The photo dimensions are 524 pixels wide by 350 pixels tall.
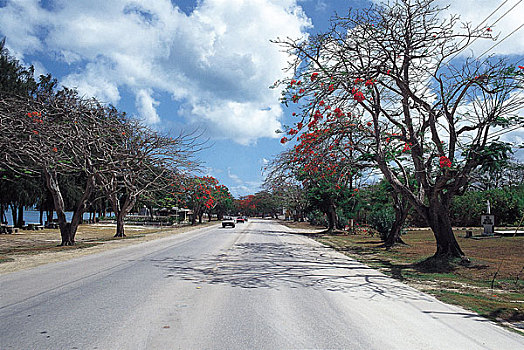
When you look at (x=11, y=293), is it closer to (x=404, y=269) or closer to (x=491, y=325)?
(x=491, y=325)

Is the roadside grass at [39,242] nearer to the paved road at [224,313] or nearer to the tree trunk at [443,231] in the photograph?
the paved road at [224,313]

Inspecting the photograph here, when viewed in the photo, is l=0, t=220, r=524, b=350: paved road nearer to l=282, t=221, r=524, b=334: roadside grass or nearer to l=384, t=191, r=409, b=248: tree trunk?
l=282, t=221, r=524, b=334: roadside grass

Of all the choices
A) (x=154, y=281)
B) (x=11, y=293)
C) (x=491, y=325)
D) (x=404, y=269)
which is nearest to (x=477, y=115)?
(x=404, y=269)

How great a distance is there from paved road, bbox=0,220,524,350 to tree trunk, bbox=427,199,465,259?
4024 millimetres

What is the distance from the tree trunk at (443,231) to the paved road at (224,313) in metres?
4.02

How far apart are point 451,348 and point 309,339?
1.82 meters

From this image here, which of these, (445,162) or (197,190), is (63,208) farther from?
(197,190)

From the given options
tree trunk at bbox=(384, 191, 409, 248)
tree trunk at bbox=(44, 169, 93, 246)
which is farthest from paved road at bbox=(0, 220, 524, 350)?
tree trunk at bbox=(384, 191, 409, 248)

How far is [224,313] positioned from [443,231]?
10353 millimetres

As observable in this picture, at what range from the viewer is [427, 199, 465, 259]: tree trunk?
14526 millimetres

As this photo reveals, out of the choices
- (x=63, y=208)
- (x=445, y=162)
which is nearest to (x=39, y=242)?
(x=63, y=208)

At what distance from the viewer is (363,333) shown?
20.0ft

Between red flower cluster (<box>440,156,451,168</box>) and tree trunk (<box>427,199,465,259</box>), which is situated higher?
red flower cluster (<box>440,156,451,168</box>)

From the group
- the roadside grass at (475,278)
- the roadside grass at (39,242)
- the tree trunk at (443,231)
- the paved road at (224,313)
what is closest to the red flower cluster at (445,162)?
the tree trunk at (443,231)
